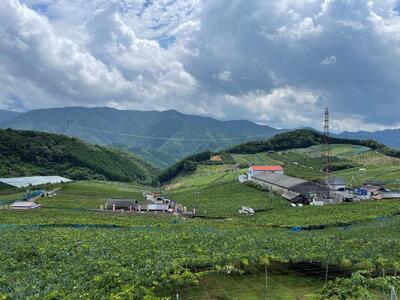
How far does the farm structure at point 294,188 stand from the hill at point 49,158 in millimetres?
84885

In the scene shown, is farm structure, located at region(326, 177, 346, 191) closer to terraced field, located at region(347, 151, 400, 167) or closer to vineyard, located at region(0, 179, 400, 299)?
terraced field, located at region(347, 151, 400, 167)

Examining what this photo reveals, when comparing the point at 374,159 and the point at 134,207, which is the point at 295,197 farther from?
the point at 374,159

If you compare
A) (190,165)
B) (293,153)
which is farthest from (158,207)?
(293,153)

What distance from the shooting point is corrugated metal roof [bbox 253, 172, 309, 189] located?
79.1m

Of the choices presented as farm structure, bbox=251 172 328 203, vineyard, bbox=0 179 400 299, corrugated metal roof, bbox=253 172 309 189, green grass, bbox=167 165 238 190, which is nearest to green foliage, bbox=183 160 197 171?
green grass, bbox=167 165 238 190

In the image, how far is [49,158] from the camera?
5881 inches

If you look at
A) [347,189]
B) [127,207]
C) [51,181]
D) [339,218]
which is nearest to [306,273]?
[339,218]

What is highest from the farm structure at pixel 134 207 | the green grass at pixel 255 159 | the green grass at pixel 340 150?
the green grass at pixel 340 150

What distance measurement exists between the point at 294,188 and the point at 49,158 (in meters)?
111

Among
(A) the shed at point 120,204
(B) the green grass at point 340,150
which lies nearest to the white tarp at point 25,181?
(A) the shed at point 120,204

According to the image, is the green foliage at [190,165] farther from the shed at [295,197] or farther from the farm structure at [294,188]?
the shed at [295,197]

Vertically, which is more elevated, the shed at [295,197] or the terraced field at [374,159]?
the terraced field at [374,159]

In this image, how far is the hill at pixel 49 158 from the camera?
13575cm

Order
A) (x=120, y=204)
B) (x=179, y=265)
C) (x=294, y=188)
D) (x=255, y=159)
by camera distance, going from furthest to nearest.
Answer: (x=255, y=159) < (x=294, y=188) < (x=120, y=204) < (x=179, y=265)
